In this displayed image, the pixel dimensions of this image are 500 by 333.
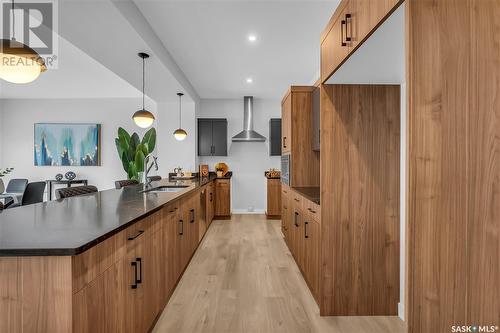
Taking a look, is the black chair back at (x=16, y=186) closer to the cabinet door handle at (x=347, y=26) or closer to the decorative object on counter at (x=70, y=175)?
the decorative object on counter at (x=70, y=175)

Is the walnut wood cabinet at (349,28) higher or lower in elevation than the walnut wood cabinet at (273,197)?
higher

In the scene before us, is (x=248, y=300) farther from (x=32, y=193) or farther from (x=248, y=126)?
(x=248, y=126)

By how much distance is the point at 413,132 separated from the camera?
0.93m

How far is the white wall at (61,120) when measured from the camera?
6715mm

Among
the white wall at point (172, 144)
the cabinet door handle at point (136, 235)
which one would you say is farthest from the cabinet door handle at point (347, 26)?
the white wall at point (172, 144)

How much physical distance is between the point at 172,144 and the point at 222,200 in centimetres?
172

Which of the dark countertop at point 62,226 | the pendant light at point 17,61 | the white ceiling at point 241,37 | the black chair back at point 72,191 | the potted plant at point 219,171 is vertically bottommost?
the dark countertop at point 62,226

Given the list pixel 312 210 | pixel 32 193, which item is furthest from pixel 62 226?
pixel 32 193

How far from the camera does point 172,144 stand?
5.90 metres

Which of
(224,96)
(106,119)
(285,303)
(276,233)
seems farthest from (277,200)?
(106,119)

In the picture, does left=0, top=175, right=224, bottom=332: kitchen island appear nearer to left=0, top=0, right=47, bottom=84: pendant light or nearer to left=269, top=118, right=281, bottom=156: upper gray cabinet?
left=0, top=0, right=47, bottom=84: pendant light

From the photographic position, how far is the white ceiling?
2.74m

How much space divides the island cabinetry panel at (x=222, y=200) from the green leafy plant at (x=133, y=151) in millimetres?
1739

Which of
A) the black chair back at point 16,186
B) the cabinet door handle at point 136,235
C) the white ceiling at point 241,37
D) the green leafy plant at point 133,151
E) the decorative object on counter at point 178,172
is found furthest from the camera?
the black chair back at point 16,186
